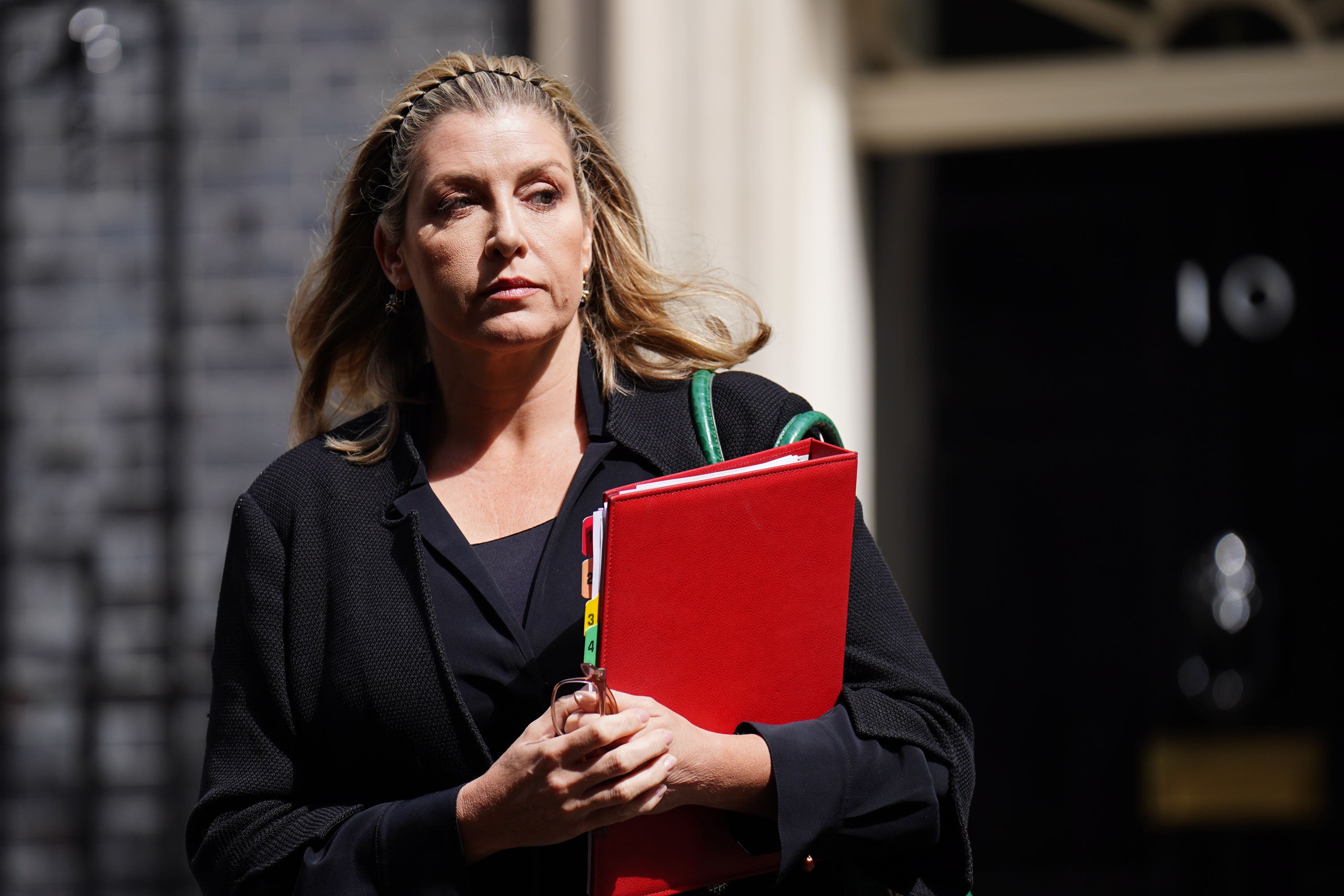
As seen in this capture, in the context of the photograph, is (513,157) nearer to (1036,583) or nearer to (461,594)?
(461,594)

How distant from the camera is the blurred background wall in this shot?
135 inches

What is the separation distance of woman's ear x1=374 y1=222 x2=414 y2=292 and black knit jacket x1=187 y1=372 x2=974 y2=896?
0.84 ft

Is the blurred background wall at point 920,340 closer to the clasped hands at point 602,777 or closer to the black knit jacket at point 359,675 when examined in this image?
the black knit jacket at point 359,675

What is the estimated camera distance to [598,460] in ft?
5.29

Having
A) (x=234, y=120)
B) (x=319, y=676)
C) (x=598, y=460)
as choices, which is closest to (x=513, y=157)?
(x=598, y=460)

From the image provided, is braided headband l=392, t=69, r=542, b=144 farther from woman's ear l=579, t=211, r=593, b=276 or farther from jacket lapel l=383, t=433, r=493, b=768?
jacket lapel l=383, t=433, r=493, b=768

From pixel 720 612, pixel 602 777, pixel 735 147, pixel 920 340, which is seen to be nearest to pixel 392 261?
pixel 720 612

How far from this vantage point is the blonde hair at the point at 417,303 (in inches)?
66.4

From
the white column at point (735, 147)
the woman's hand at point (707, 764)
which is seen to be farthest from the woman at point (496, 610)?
the white column at point (735, 147)

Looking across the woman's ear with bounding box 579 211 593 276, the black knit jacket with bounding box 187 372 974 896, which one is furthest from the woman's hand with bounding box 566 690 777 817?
the woman's ear with bounding box 579 211 593 276

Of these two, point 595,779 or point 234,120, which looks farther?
point 234,120

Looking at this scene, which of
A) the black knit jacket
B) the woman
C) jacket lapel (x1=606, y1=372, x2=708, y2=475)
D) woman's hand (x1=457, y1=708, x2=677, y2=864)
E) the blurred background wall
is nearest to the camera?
woman's hand (x1=457, y1=708, x2=677, y2=864)

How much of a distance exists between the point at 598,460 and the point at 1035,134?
2.54m

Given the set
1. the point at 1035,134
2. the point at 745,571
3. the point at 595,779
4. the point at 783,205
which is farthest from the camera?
the point at 1035,134
